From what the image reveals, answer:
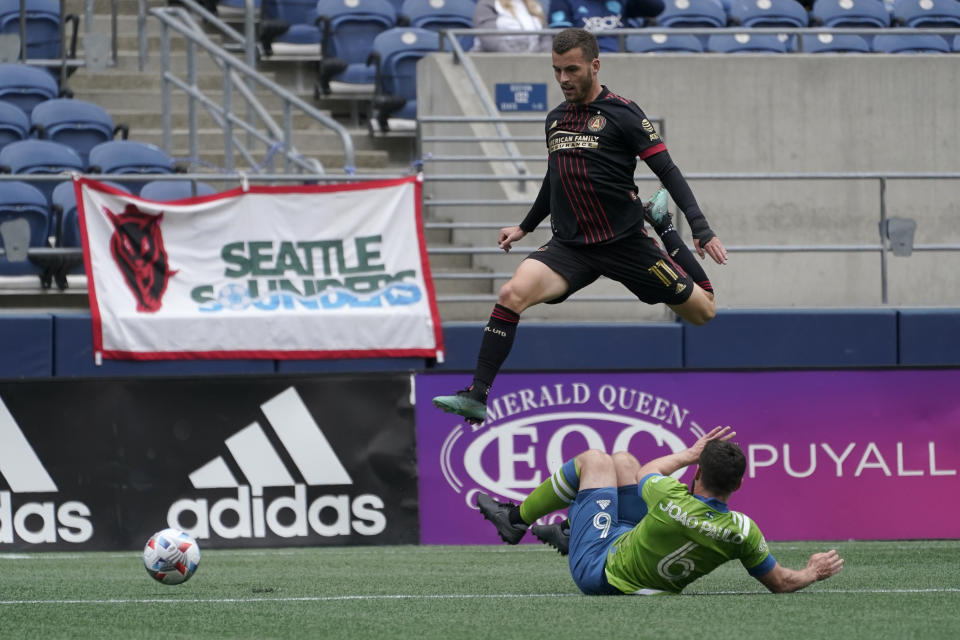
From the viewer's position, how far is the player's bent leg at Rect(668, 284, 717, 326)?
25.5ft

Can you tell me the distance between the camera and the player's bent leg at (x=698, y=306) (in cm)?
777

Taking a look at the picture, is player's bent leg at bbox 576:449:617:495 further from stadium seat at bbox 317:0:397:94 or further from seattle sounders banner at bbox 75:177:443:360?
stadium seat at bbox 317:0:397:94

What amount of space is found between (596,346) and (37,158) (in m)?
4.81

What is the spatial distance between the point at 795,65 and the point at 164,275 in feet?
20.4

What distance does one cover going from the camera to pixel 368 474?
1059cm

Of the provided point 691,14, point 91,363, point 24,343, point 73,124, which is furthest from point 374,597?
point 691,14

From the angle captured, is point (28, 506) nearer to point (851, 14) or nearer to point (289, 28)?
point (289, 28)

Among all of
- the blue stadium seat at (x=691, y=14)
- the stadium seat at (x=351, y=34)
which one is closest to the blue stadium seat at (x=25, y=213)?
the stadium seat at (x=351, y=34)

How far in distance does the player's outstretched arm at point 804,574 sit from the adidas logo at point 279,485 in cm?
442

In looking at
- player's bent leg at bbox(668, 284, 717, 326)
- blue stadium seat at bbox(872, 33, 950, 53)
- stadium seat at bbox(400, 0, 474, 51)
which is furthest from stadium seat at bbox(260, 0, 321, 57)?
player's bent leg at bbox(668, 284, 717, 326)

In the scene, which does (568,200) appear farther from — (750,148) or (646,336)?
(750,148)

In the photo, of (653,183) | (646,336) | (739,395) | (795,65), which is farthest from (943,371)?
(795,65)

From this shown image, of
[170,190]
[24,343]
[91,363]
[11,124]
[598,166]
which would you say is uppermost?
[11,124]

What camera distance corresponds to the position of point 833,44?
1527 centimetres
